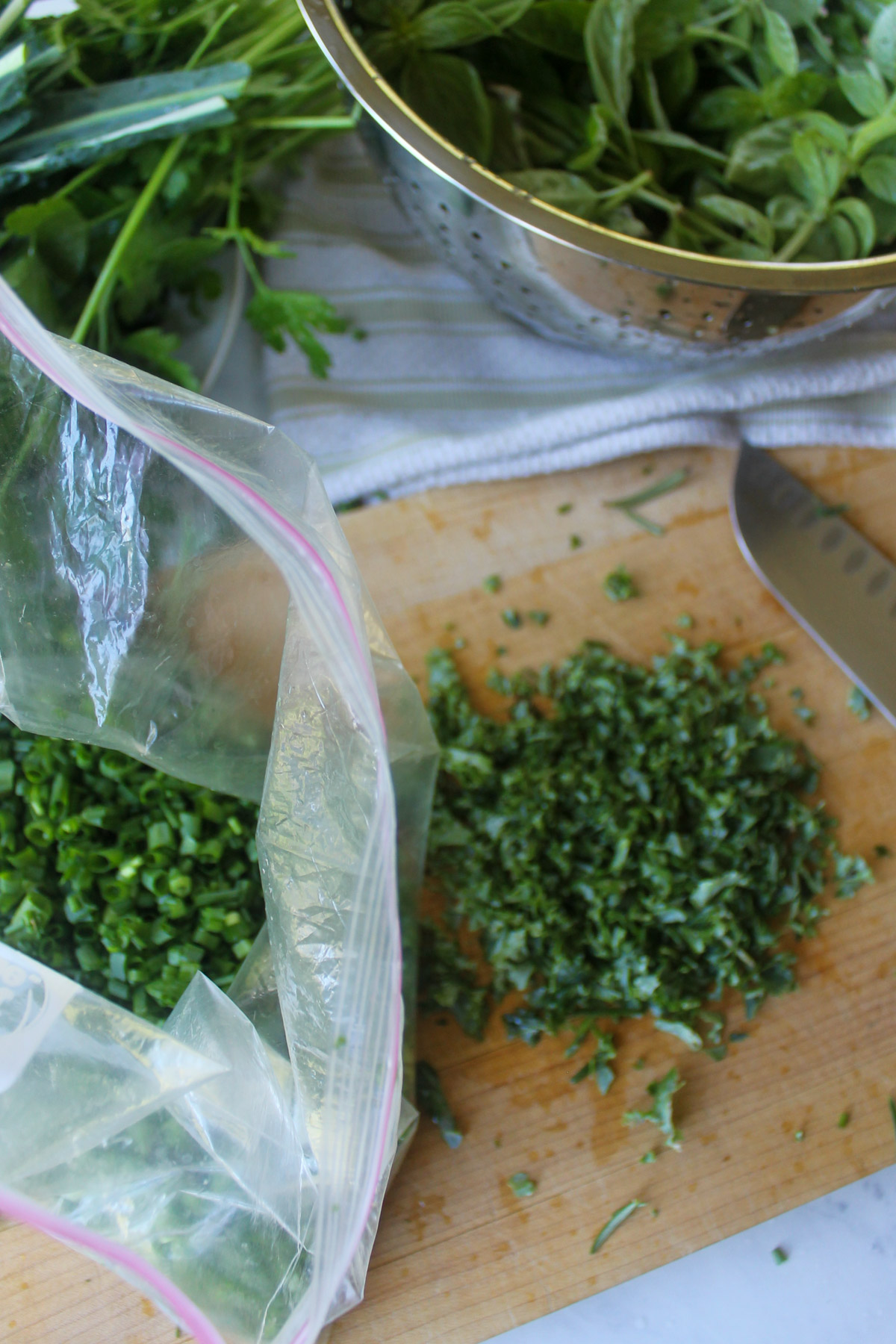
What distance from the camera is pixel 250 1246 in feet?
2.81

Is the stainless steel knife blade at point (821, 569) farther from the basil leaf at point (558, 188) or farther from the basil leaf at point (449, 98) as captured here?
the basil leaf at point (449, 98)

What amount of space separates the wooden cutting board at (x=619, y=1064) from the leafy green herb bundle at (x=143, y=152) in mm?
329

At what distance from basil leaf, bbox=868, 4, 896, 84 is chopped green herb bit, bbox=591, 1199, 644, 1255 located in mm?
1171

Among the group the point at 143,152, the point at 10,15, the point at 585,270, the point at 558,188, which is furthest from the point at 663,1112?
the point at 10,15

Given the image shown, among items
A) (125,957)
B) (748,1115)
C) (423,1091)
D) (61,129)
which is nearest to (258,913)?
(125,957)

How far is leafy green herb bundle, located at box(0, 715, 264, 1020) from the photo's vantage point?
3.05ft

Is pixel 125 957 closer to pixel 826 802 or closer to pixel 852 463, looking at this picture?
pixel 826 802

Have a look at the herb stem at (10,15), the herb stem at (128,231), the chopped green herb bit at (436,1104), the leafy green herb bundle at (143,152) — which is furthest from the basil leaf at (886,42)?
the chopped green herb bit at (436,1104)

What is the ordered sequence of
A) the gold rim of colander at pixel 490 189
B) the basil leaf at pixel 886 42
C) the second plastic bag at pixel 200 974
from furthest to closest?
the basil leaf at pixel 886 42 < the gold rim of colander at pixel 490 189 < the second plastic bag at pixel 200 974

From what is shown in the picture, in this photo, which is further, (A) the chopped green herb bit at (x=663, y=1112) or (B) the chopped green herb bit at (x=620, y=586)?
(B) the chopped green herb bit at (x=620, y=586)

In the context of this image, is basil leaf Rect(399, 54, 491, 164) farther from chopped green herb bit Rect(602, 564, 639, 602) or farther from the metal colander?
chopped green herb bit Rect(602, 564, 639, 602)

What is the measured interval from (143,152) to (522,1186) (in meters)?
1.19

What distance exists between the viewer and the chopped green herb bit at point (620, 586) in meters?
1.14

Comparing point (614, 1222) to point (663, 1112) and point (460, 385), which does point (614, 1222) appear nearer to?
point (663, 1112)
